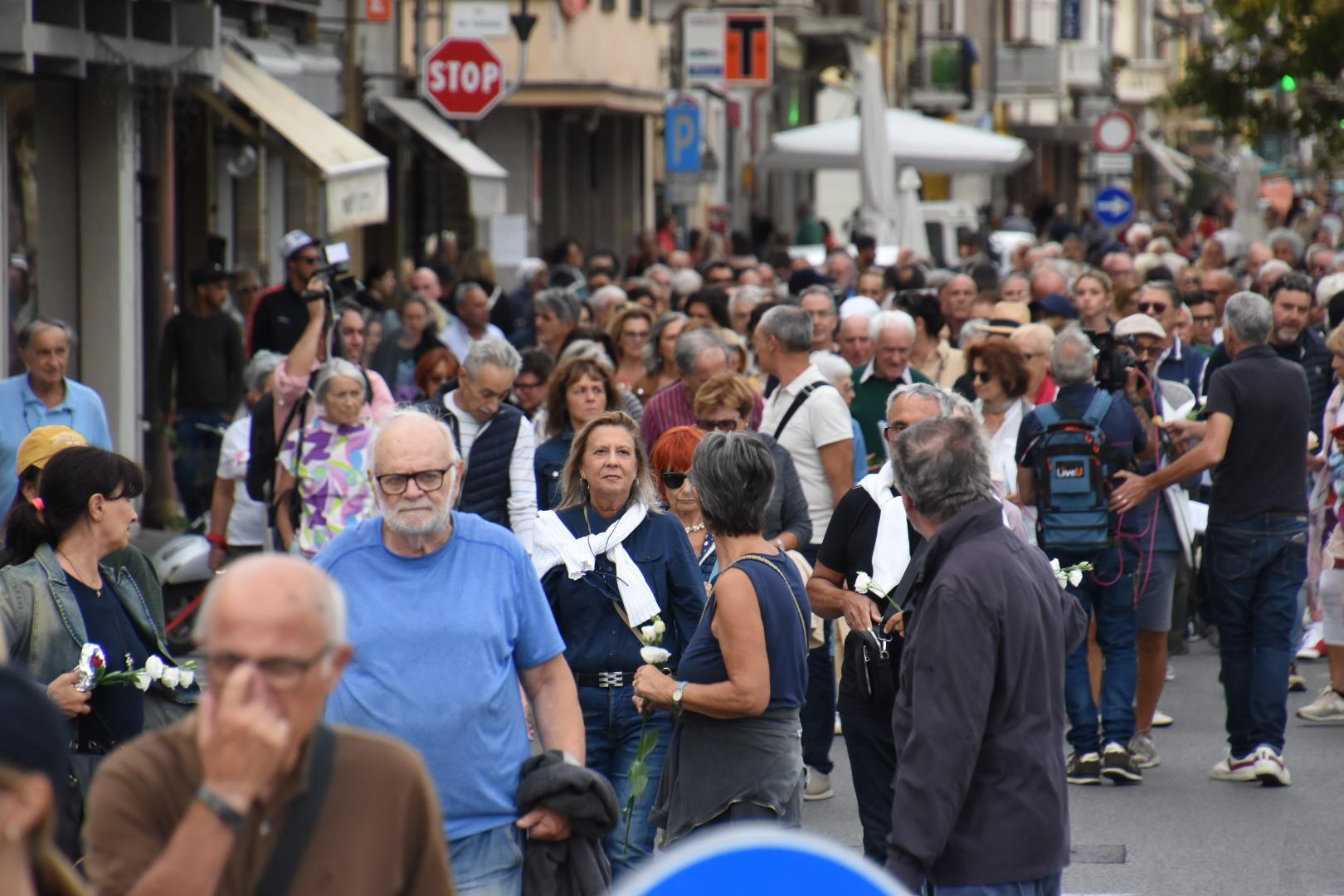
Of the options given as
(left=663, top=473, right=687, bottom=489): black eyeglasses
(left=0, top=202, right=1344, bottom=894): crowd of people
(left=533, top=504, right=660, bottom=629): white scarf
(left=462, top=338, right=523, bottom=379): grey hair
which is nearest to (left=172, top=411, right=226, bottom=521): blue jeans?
(left=0, top=202, right=1344, bottom=894): crowd of people

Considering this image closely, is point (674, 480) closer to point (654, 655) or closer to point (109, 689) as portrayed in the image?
point (654, 655)

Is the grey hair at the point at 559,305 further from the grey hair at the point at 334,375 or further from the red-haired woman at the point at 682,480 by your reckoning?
the red-haired woman at the point at 682,480

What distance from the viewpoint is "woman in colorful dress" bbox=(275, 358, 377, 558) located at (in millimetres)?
9289

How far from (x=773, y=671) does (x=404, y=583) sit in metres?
1.27

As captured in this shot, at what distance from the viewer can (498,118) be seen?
32281 millimetres

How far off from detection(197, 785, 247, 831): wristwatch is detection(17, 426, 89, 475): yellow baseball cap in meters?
4.01

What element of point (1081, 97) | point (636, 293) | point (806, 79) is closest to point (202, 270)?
point (636, 293)

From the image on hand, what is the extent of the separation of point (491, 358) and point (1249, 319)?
10.4ft

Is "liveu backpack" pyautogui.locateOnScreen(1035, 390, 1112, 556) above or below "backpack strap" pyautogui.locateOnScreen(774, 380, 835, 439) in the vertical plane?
below

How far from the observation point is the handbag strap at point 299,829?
10.6ft

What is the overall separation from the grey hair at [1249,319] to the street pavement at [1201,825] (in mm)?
1861

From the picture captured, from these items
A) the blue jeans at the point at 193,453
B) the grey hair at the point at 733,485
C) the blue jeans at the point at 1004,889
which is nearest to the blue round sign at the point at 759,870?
the blue jeans at the point at 1004,889

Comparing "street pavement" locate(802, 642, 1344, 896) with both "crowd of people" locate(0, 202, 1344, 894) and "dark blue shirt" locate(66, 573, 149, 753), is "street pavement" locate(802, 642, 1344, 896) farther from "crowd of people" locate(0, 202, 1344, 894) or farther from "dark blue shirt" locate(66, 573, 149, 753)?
"dark blue shirt" locate(66, 573, 149, 753)

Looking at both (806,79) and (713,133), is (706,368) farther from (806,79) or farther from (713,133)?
(806,79)
